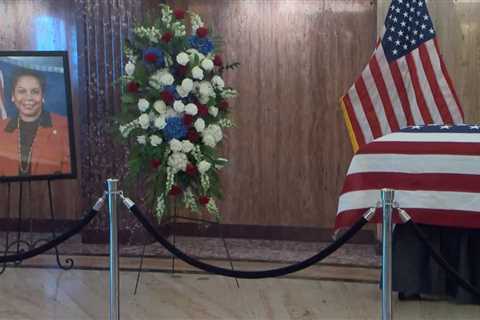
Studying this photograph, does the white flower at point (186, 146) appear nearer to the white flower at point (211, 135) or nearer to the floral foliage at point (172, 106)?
the floral foliage at point (172, 106)

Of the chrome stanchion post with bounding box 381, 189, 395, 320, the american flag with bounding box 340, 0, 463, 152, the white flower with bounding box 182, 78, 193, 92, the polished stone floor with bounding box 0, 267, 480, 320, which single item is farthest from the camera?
the american flag with bounding box 340, 0, 463, 152

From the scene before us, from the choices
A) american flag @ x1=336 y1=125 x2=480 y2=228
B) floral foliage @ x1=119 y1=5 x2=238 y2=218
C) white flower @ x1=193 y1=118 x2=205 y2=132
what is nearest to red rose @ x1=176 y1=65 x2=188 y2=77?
floral foliage @ x1=119 y1=5 x2=238 y2=218

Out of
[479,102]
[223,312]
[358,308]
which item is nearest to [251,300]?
[223,312]

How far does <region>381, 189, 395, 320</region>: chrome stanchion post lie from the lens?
353 centimetres

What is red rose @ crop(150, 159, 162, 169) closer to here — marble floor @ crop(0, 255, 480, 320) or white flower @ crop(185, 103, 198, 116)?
white flower @ crop(185, 103, 198, 116)

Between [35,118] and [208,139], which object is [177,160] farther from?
[35,118]

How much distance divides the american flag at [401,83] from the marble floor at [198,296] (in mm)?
1199

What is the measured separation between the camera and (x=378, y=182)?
15.2ft

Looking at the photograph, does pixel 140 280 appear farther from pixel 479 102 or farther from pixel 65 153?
pixel 479 102

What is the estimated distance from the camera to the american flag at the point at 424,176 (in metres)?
4.44

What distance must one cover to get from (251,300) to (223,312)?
32cm

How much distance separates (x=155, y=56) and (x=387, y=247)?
7.04 feet

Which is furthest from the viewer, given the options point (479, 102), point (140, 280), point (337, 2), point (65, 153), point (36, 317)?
point (337, 2)

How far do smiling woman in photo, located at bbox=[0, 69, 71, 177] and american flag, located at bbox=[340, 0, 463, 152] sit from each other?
2.37 metres
